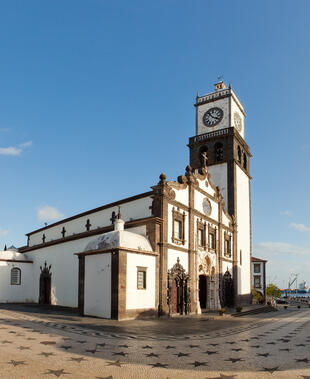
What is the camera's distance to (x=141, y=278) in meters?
23.7

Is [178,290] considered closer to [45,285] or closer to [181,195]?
[181,195]

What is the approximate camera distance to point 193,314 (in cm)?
2770

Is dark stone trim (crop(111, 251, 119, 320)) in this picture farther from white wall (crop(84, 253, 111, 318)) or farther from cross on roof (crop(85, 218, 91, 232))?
cross on roof (crop(85, 218, 91, 232))

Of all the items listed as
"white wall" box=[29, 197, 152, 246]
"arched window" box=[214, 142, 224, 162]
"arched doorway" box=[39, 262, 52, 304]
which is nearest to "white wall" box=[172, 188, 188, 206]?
"white wall" box=[29, 197, 152, 246]

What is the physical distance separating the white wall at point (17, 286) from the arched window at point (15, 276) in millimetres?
291

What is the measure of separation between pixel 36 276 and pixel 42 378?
98.1 ft

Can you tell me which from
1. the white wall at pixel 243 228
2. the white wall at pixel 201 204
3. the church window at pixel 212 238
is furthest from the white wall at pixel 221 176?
the church window at pixel 212 238

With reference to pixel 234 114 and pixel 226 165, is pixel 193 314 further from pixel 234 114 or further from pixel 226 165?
pixel 234 114

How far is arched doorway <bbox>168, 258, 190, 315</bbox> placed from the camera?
25938 mm

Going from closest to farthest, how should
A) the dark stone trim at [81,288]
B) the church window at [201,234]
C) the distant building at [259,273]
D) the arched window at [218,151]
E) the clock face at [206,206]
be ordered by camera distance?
1. the dark stone trim at [81,288]
2. the church window at [201,234]
3. the clock face at [206,206]
4. the arched window at [218,151]
5. the distant building at [259,273]

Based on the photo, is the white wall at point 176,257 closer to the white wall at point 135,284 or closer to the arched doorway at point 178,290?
the arched doorway at point 178,290

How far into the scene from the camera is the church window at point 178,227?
88.6ft

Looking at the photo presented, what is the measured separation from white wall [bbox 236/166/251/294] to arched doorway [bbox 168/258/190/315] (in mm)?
13719

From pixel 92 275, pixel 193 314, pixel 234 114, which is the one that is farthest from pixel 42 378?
pixel 234 114
